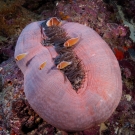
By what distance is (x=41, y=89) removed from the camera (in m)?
2.42

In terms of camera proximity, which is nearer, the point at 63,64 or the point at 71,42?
the point at 63,64

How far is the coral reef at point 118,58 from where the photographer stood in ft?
9.84

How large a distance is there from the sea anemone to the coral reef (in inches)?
22.5

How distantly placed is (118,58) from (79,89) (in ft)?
5.04

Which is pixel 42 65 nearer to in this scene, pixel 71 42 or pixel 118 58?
pixel 71 42

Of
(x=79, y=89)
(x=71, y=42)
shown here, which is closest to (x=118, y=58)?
(x=71, y=42)

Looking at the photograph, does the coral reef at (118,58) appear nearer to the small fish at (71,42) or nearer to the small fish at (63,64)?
the small fish at (63,64)

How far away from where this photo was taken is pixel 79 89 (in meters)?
2.42

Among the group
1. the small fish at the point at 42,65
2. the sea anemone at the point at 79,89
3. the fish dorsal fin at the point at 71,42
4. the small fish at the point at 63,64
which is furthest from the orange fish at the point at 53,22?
the small fish at the point at 63,64

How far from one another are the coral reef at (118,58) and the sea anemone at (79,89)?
1.87ft

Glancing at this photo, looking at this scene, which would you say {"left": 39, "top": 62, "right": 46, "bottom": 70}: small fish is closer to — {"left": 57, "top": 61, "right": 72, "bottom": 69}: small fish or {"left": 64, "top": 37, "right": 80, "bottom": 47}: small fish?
{"left": 57, "top": 61, "right": 72, "bottom": 69}: small fish

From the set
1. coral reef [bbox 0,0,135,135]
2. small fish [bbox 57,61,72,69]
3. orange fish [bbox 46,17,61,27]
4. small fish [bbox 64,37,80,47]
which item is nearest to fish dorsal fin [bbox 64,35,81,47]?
small fish [bbox 64,37,80,47]

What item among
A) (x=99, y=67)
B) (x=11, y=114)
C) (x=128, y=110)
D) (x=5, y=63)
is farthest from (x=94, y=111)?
(x=5, y=63)

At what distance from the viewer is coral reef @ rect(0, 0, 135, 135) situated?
2998 mm
